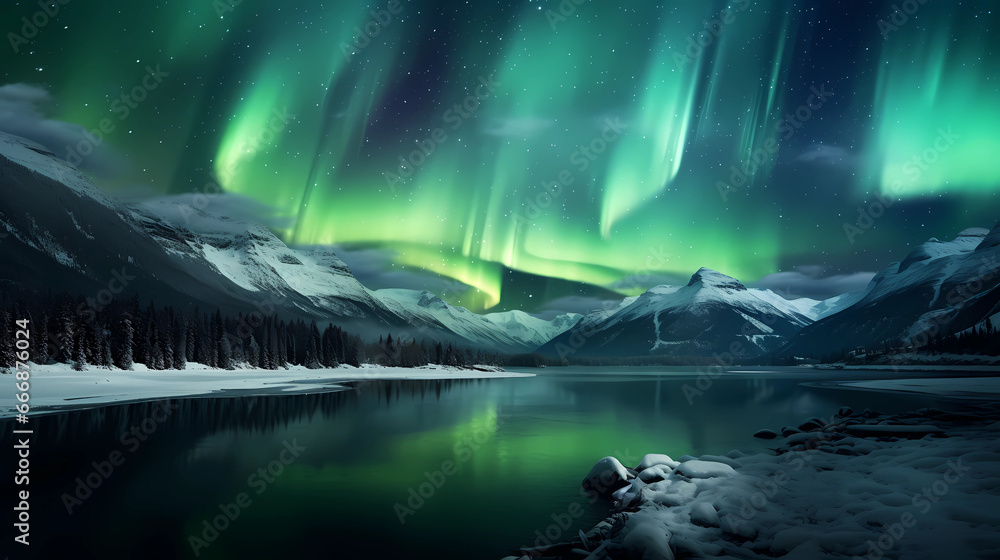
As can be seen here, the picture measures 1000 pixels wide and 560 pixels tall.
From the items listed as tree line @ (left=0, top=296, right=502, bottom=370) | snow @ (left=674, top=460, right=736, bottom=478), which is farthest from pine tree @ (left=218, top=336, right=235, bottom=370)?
snow @ (left=674, top=460, right=736, bottom=478)

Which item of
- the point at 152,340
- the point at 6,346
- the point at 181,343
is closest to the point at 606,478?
the point at 6,346

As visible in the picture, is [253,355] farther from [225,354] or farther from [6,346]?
[6,346]

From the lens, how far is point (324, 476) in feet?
81.6

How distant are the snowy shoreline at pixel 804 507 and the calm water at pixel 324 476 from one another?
6.60 ft

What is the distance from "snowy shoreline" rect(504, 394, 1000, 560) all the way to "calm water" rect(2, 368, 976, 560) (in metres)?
2.01

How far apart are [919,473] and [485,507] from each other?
1571 centimetres

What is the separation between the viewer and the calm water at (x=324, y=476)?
16.4 m

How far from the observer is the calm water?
1642cm

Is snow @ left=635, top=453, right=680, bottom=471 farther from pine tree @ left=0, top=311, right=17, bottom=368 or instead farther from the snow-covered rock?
pine tree @ left=0, top=311, right=17, bottom=368

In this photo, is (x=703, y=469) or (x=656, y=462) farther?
(x=656, y=462)

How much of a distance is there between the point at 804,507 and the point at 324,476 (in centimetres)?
1931

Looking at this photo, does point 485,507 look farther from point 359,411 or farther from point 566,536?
point 359,411

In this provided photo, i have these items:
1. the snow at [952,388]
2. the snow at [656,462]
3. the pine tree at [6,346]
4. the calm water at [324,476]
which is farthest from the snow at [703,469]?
the pine tree at [6,346]

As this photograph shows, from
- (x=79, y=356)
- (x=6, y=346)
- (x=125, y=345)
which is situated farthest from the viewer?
(x=125, y=345)
